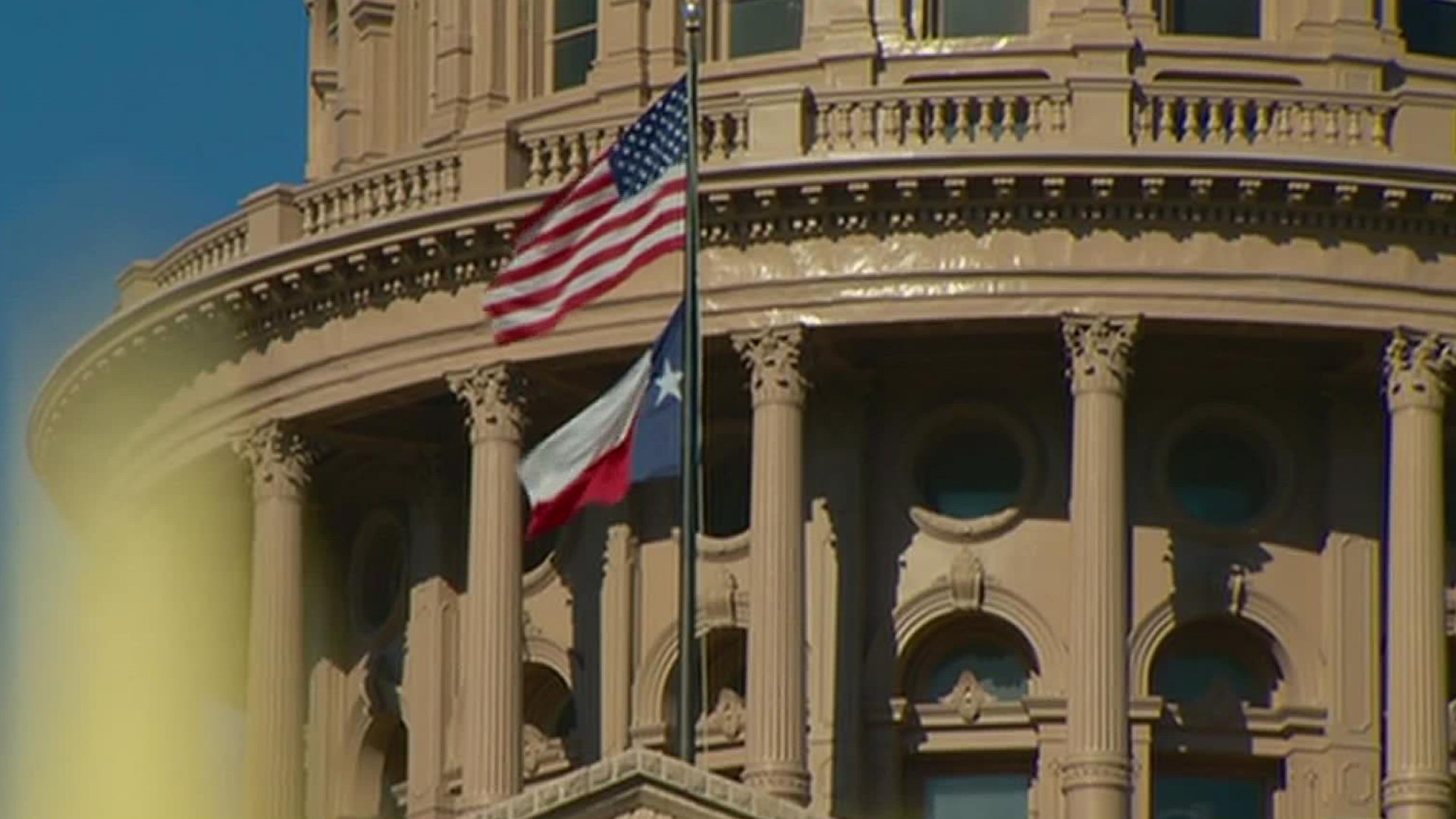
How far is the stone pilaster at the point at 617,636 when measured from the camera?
76.3m

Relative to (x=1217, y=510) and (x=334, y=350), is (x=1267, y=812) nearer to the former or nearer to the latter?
(x=1217, y=510)

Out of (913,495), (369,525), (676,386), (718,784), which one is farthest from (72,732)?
(718,784)

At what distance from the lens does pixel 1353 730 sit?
246 feet

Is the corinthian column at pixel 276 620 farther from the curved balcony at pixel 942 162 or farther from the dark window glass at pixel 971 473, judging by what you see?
the dark window glass at pixel 971 473

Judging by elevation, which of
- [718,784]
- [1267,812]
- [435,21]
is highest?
[435,21]

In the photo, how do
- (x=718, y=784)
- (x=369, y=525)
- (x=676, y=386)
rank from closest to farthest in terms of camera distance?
(x=718, y=784) → (x=676, y=386) → (x=369, y=525)

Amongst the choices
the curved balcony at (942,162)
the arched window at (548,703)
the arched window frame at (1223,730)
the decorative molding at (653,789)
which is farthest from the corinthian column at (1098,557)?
the decorative molding at (653,789)

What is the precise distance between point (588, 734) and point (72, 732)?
597 cm

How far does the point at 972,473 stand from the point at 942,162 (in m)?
3.42

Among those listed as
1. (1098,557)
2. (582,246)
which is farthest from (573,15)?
(582,246)

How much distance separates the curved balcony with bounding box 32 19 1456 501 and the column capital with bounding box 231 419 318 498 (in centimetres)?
78

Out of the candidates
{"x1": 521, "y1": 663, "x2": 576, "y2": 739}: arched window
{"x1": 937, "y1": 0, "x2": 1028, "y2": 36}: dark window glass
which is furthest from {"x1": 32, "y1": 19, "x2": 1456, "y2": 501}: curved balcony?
{"x1": 521, "y1": 663, "x2": 576, "y2": 739}: arched window

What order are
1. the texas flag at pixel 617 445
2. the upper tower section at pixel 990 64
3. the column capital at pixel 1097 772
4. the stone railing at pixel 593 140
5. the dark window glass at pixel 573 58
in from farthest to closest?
the dark window glass at pixel 573 58 → the stone railing at pixel 593 140 → the upper tower section at pixel 990 64 → the column capital at pixel 1097 772 → the texas flag at pixel 617 445

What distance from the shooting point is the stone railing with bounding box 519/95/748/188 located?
74812 millimetres
